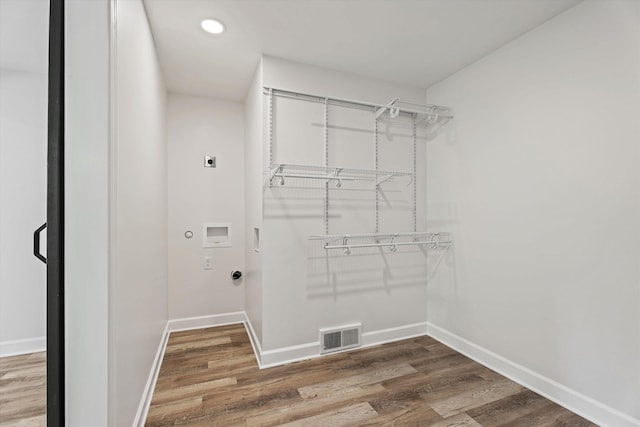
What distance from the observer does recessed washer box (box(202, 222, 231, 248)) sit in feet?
9.80

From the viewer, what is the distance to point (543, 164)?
6.12 ft

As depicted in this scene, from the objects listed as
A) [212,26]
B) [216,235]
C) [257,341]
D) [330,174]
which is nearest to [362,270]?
[330,174]

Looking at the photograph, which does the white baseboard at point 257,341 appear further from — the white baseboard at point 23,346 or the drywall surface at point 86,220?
the white baseboard at point 23,346

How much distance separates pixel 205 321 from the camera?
295 centimetres

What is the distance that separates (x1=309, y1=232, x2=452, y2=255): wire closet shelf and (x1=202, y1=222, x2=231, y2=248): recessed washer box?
1.23m

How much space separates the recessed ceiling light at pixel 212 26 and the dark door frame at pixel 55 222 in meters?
0.93

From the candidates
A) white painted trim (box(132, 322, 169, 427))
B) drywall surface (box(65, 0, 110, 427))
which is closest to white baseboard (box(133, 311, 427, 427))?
white painted trim (box(132, 322, 169, 427))

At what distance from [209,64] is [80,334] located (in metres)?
2.17

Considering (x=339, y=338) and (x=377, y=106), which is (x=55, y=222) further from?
(x=377, y=106)

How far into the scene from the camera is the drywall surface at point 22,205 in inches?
42.9

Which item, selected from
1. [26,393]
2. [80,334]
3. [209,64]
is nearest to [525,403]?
[80,334]

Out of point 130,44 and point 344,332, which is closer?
point 130,44

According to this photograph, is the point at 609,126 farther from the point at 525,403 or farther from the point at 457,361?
the point at 457,361

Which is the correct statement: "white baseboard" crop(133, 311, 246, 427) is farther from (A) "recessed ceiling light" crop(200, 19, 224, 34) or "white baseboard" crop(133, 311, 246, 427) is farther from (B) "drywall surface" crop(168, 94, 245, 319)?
(A) "recessed ceiling light" crop(200, 19, 224, 34)
